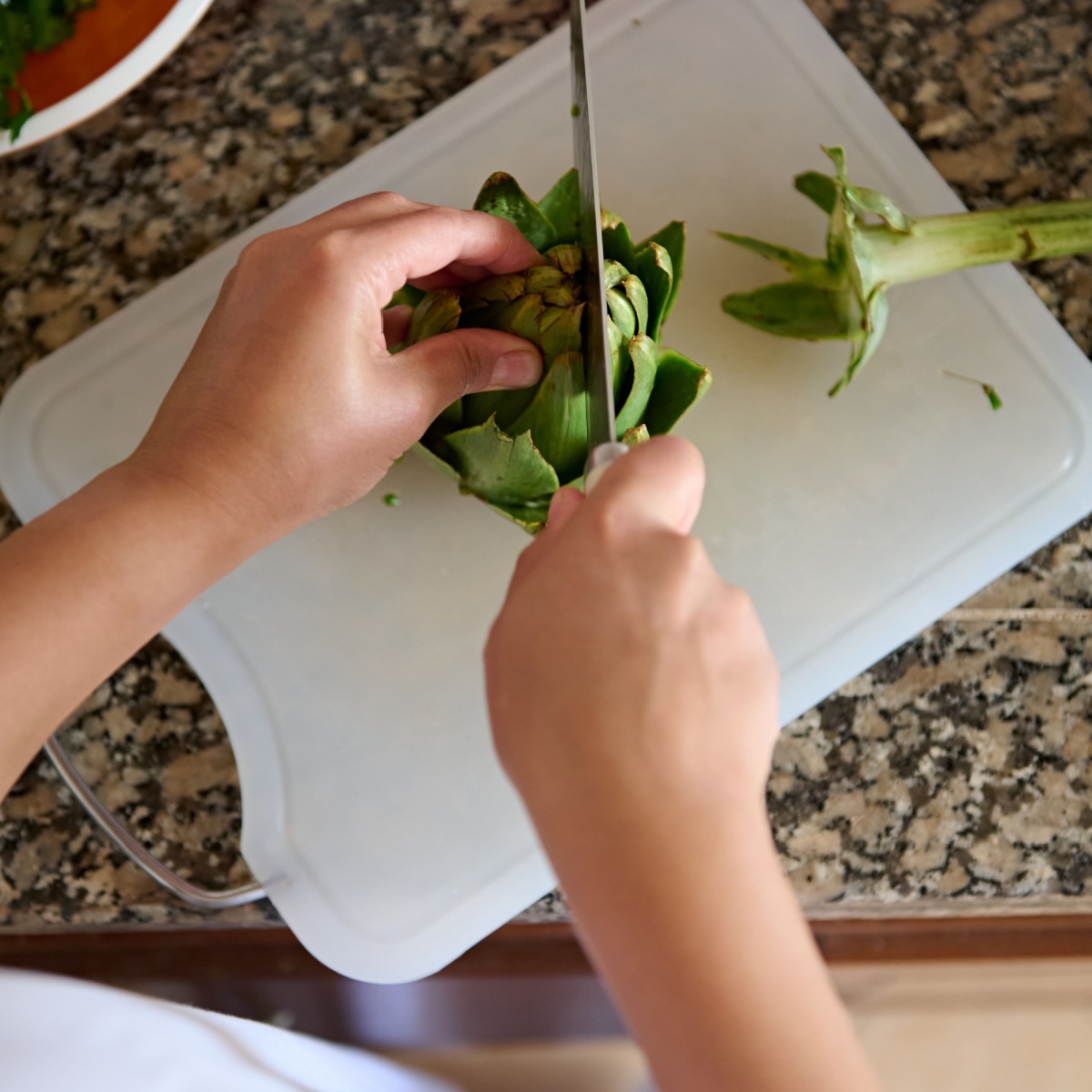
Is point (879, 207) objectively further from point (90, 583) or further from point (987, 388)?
point (90, 583)

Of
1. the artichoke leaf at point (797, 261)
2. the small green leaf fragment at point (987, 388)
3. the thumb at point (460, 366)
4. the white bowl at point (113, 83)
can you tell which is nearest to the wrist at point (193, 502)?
the thumb at point (460, 366)

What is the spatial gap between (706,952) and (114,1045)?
0.32 metres

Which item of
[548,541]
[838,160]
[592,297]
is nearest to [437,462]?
[592,297]

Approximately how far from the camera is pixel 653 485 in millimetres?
454

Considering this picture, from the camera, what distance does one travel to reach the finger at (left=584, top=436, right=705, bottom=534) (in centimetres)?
45

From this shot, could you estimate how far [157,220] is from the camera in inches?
34.6

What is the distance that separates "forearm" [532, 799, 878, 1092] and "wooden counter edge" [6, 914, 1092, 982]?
0.41 metres

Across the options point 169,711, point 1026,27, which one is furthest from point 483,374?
point 1026,27

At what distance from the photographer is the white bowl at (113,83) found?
30.3 inches

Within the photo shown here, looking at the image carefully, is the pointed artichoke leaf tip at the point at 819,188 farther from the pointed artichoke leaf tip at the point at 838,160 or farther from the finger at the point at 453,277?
the finger at the point at 453,277

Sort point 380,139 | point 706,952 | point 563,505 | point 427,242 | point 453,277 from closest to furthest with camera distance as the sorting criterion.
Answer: point 706,952 < point 563,505 < point 427,242 < point 453,277 < point 380,139

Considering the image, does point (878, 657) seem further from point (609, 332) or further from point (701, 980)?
point (701, 980)

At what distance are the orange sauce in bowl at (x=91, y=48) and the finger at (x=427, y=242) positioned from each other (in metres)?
0.37

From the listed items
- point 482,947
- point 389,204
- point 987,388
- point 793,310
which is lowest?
point 482,947
